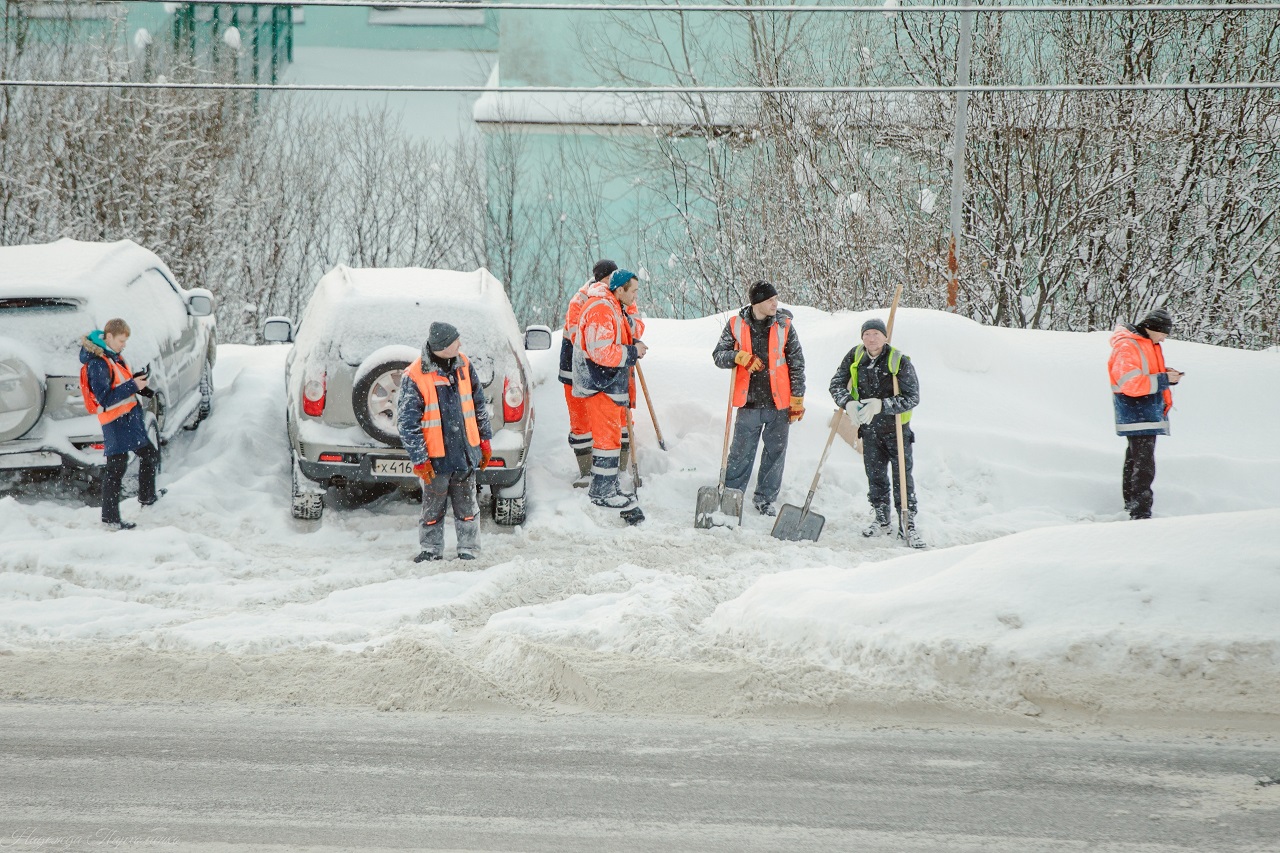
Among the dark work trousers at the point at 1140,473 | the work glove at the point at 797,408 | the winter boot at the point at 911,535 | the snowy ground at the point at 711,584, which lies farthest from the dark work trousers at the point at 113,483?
the dark work trousers at the point at 1140,473

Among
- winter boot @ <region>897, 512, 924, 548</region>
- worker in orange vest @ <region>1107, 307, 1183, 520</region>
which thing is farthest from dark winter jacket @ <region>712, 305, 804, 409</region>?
worker in orange vest @ <region>1107, 307, 1183, 520</region>

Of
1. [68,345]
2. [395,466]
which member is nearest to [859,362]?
[395,466]

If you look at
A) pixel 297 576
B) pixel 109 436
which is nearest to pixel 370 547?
pixel 297 576

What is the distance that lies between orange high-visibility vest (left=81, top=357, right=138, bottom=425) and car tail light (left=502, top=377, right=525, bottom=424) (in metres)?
2.68

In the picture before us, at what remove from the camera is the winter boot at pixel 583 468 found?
31.0ft

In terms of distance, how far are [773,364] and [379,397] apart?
303cm

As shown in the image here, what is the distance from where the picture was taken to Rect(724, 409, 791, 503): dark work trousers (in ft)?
29.5

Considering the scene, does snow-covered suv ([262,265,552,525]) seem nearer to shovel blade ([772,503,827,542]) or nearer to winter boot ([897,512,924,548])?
shovel blade ([772,503,827,542])

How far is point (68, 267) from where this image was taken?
29.5 feet

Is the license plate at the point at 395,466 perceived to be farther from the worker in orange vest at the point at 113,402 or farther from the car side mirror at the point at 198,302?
the car side mirror at the point at 198,302

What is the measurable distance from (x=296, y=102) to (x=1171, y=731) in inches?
946

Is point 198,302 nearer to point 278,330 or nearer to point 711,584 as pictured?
point 278,330

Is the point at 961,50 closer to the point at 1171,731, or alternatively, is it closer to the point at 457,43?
the point at 1171,731

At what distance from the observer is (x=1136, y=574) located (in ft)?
17.4
